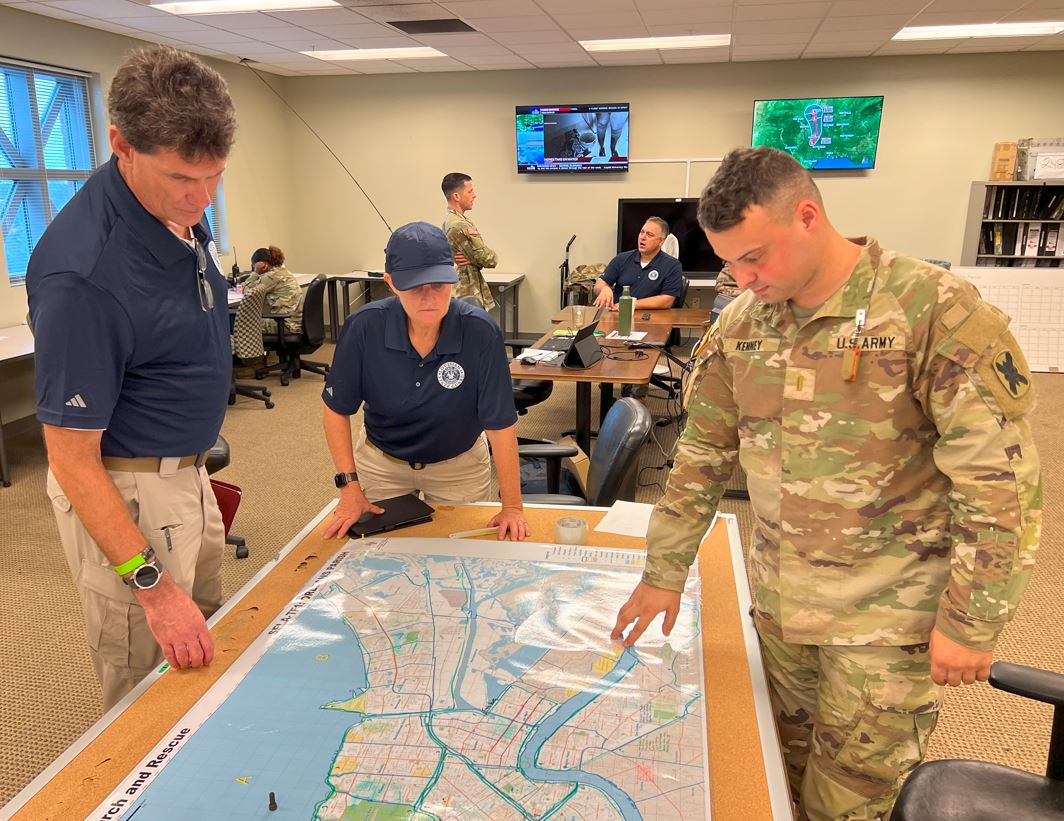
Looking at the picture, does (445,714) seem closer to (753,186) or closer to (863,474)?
(863,474)

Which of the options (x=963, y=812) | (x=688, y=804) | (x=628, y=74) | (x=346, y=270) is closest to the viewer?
(x=688, y=804)

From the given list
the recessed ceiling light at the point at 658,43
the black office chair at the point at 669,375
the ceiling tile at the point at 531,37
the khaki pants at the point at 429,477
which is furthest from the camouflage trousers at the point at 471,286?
the khaki pants at the point at 429,477

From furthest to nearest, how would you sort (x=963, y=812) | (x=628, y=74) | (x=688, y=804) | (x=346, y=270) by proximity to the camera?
(x=346, y=270), (x=628, y=74), (x=963, y=812), (x=688, y=804)

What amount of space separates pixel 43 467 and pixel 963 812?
4.80 meters

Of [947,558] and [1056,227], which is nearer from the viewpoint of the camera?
[947,558]

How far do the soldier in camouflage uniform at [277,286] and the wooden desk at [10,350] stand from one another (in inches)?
65.5

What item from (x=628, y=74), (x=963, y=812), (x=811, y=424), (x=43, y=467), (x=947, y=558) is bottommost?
(x=43, y=467)

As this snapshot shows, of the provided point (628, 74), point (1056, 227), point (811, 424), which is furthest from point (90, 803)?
point (1056, 227)

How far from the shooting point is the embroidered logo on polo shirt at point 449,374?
6.57 feet

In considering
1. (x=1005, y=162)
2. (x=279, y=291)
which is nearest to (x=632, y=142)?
(x=1005, y=162)

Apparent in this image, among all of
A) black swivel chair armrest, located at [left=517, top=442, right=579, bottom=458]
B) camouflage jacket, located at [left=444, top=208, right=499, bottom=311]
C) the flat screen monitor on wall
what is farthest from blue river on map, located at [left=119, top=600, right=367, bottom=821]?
the flat screen monitor on wall

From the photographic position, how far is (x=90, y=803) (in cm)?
98

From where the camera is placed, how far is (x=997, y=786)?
1318 mm

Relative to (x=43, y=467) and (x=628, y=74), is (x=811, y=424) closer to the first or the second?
(x=43, y=467)
